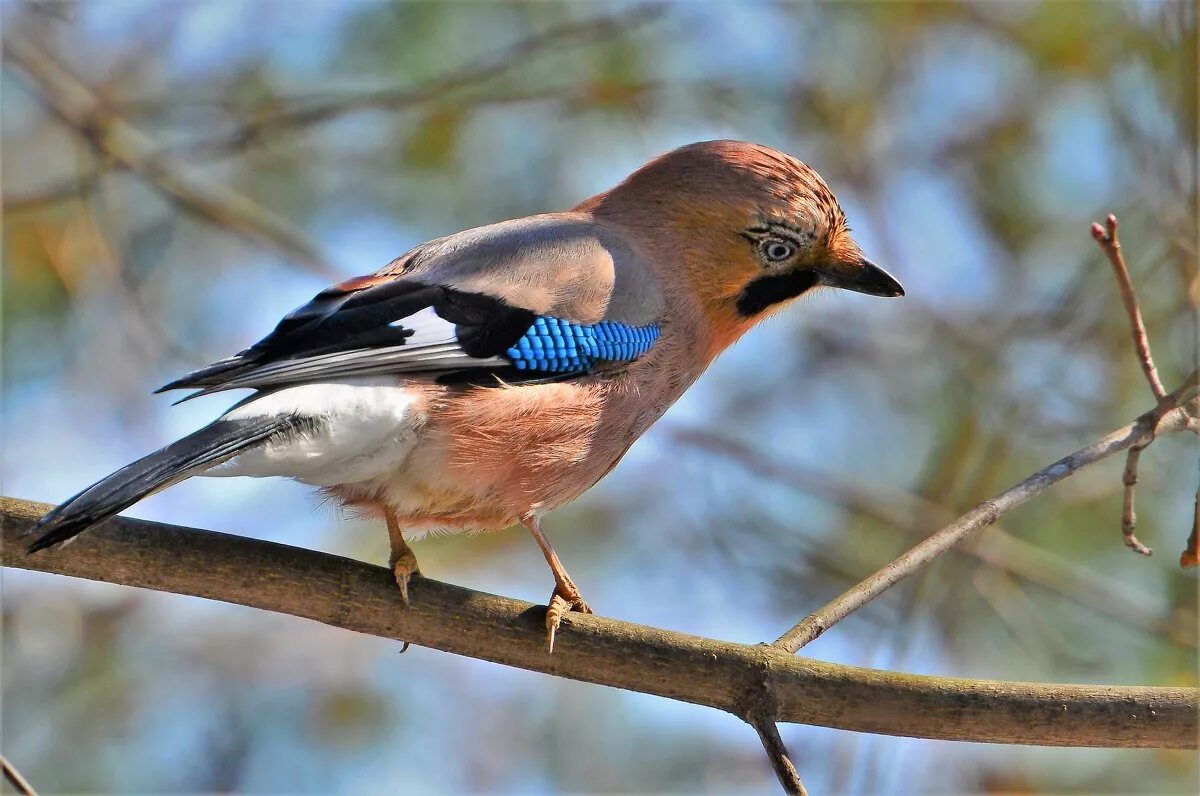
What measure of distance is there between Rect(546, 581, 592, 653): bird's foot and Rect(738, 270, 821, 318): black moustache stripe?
1.60 meters

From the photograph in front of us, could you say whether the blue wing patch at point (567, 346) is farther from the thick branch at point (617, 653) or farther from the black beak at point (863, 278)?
the black beak at point (863, 278)

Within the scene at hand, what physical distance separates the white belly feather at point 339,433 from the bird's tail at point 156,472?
2.1 inches

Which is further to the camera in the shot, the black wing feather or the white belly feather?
the black wing feather

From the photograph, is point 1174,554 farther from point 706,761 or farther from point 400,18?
point 400,18

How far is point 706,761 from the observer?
8.72 metres

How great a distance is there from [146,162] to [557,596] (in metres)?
3.61

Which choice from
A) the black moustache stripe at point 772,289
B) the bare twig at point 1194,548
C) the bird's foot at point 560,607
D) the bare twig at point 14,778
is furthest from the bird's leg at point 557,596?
the bare twig at point 1194,548

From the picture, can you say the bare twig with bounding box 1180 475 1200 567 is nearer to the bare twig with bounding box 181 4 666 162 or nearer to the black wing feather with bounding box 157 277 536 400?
the black wing feather with bounding box 157 277 536 400

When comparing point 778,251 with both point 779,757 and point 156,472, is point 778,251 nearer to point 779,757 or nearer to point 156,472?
point 779,757

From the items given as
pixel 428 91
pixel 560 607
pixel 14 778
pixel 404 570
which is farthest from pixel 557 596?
pixel 428 91

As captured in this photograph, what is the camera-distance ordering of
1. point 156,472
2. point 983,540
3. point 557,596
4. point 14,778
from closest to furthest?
point 14,778, point 156,472, point 557,596, point 983,540

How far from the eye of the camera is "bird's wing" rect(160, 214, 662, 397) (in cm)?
423

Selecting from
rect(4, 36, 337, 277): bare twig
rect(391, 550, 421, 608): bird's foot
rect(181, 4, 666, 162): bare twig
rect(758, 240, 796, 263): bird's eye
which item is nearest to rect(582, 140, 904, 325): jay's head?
rect(758, 240, 796, 263): bird's eye

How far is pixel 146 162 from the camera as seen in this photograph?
645 cm
